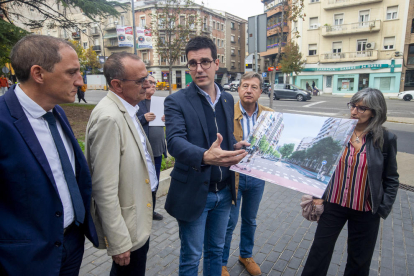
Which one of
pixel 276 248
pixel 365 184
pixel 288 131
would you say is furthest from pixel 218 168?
pixel 276 248

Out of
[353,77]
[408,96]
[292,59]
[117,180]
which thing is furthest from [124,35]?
[353,77]

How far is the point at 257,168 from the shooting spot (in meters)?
1.75

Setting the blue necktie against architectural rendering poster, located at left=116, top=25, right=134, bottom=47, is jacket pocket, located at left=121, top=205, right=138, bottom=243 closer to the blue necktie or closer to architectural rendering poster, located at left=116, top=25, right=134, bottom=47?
the blue necktie

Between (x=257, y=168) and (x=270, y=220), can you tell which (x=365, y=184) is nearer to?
(x=257, y=168)

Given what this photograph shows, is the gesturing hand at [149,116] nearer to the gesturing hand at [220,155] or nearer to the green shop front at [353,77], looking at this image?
the gesturing hand at [220,155]

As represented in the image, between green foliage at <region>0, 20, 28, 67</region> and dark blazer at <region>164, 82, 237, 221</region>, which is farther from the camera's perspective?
green foliage at <region>0, 20, 28, 67</region>

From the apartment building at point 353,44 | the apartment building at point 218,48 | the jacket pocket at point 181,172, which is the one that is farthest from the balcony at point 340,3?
the jacket pocket at point 181,172

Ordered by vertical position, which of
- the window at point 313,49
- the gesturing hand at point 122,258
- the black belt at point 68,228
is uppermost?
the window at point 313,49

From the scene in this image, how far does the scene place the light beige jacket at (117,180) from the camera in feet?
5.54

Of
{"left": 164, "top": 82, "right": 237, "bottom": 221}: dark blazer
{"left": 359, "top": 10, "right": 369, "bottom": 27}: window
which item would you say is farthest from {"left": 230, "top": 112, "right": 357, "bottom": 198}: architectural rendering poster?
{"left": 359, "top": 10, "right": 369, "bottom": 27}: window

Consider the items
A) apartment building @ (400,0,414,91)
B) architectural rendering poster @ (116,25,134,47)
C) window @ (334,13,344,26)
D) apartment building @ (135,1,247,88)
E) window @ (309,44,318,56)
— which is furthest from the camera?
apartment building @ (135,1,247,88)

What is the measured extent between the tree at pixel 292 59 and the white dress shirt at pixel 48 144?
1422 inches

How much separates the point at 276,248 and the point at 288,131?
6.98 ft

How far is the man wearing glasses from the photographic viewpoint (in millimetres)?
1690
